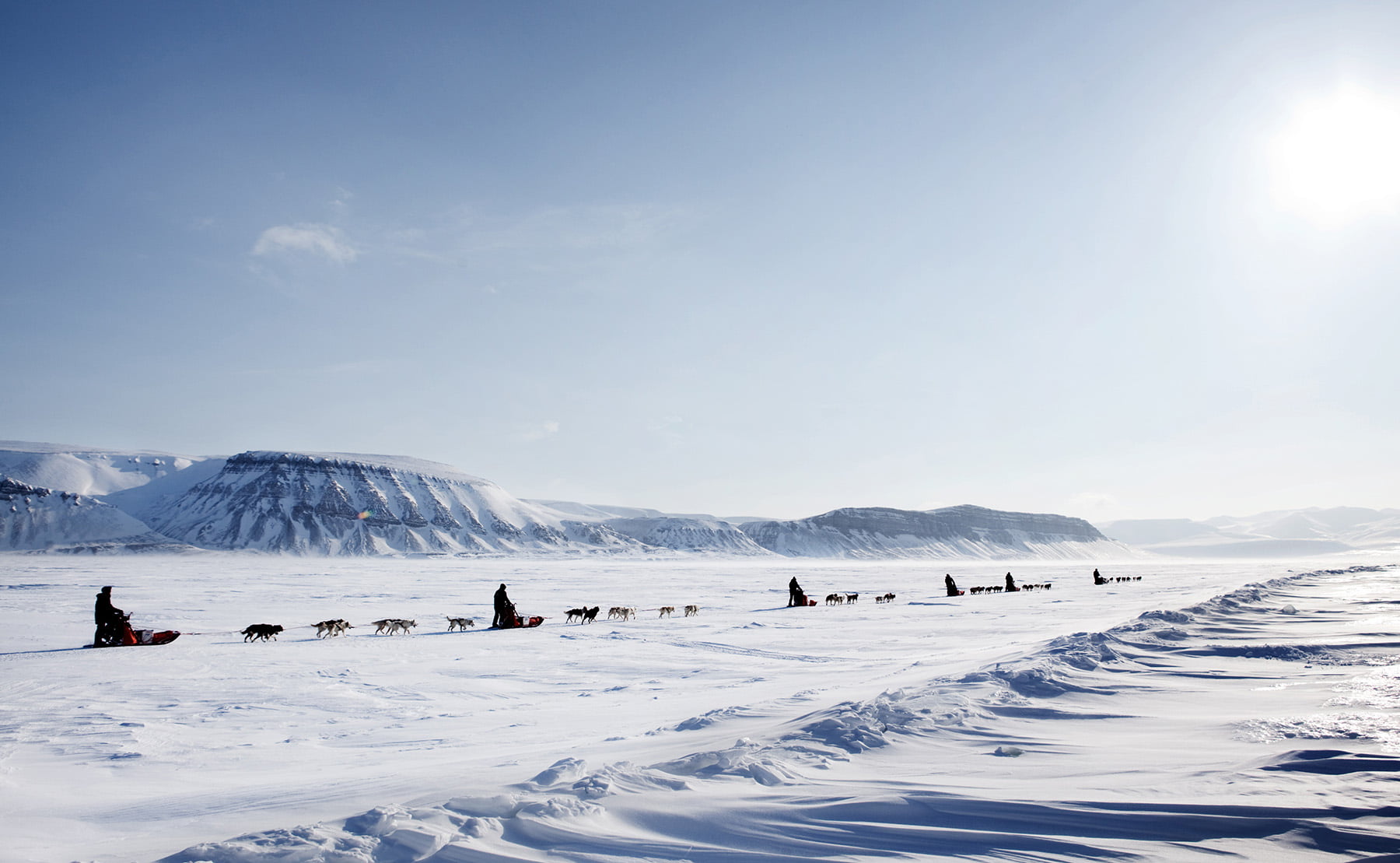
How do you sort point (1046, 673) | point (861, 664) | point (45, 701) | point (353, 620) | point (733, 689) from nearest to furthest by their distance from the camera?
point (1046, 673) < point (45, 701) < point (733, 689) < point (861, 664) < point (353, 620)

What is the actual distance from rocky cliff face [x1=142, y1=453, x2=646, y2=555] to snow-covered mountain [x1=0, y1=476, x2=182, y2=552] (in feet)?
28.3

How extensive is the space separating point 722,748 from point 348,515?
180 metres

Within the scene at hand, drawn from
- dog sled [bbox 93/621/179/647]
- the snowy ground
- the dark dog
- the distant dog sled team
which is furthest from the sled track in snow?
dog sled [bbox 93/621/179/647]

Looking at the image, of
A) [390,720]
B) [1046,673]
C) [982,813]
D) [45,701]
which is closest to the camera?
[982,813]

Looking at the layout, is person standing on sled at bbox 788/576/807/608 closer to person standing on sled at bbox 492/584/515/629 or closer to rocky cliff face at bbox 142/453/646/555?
person standing on sled at bbox 492/584/515/629

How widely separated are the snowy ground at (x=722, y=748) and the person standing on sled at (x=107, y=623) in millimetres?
647

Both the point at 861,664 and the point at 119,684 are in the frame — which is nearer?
the point at 119,684

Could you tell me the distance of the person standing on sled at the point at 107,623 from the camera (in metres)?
14.5

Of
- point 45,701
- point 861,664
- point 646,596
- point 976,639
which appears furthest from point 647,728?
point 646,596

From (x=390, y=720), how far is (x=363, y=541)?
162507 mm

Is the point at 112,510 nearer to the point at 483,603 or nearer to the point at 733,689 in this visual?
the point at 483,603

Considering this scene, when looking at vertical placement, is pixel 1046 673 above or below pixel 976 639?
above

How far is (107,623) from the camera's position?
48.2 feet

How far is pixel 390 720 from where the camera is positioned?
865 cm
